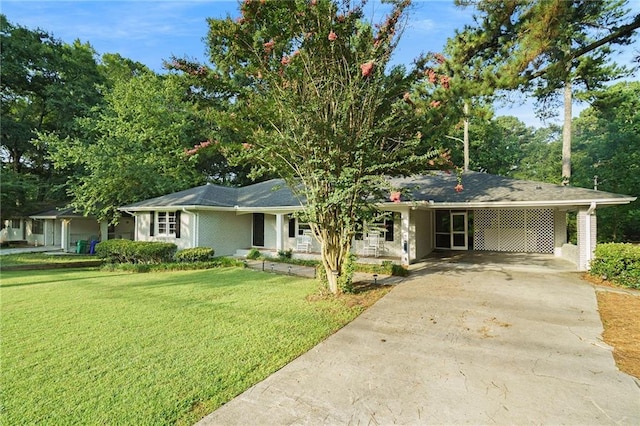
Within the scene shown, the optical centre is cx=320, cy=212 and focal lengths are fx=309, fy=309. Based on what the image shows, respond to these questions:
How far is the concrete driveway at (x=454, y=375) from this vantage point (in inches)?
115

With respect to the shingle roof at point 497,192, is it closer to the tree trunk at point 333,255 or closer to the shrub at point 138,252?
the tree trunk at point 333,255

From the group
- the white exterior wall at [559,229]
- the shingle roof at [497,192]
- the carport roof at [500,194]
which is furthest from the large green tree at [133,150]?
the white exterior wall at [559,229]

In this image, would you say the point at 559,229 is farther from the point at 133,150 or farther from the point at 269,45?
the point at 133,150

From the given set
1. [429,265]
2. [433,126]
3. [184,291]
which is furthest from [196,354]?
[429,265]

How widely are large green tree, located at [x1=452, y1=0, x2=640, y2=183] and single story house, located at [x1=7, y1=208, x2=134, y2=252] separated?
23083 millimetres

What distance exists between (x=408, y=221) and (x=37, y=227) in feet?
94.2

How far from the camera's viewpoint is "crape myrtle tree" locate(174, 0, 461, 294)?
21.3 ft

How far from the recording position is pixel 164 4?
7.54m

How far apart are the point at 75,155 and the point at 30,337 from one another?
51.8ft

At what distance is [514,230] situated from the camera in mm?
14641

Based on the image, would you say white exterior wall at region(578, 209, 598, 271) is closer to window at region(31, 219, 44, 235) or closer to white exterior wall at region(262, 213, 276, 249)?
white exterior wall at region(262, 213, 276, 249)

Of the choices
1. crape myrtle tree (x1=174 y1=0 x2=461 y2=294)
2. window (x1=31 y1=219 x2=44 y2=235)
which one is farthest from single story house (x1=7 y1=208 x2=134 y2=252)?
crape myrtle tree (x1=174 y1=0 x2=461 y2=294)

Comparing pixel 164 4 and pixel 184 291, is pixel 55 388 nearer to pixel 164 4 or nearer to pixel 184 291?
pixel 184 291

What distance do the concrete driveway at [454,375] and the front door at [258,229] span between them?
11.1 metres
